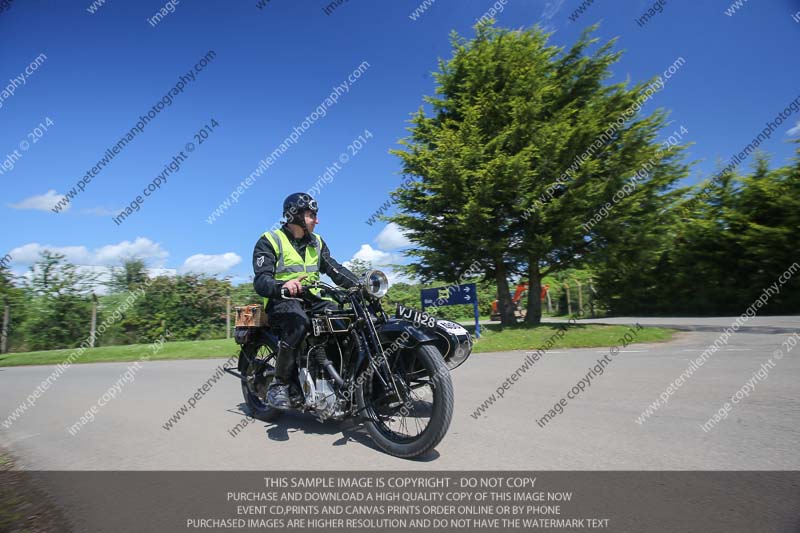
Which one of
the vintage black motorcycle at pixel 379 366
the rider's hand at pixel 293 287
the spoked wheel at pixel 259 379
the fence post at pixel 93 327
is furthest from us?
the fence post at pixel 93 327

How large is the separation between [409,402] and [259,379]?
6.94 feet

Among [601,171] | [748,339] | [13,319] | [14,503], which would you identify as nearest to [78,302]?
[13,319]

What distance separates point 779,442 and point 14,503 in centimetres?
541

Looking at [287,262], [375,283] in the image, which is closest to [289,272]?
[287,262]

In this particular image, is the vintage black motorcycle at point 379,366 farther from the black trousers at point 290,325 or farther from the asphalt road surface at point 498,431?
the asphalt road surface at point 498,431

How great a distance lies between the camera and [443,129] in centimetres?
1388

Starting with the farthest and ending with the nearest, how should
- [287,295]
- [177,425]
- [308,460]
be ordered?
[177,425]
[287,295]
[308,460]

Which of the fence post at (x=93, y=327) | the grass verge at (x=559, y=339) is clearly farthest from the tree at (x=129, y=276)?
the grass verge at (x=559, y=339)

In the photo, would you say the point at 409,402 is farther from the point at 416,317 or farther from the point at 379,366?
the point at 416,317

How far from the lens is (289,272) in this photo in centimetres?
406

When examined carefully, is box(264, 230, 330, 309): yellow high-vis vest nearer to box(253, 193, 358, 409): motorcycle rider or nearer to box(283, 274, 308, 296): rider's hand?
box(253, 193, 358, 409): motorcycle rider

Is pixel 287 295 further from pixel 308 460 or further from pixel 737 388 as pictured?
pixel 737 388

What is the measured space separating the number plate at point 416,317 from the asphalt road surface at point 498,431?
3.27 ft

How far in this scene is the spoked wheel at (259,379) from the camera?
14.8 ft
